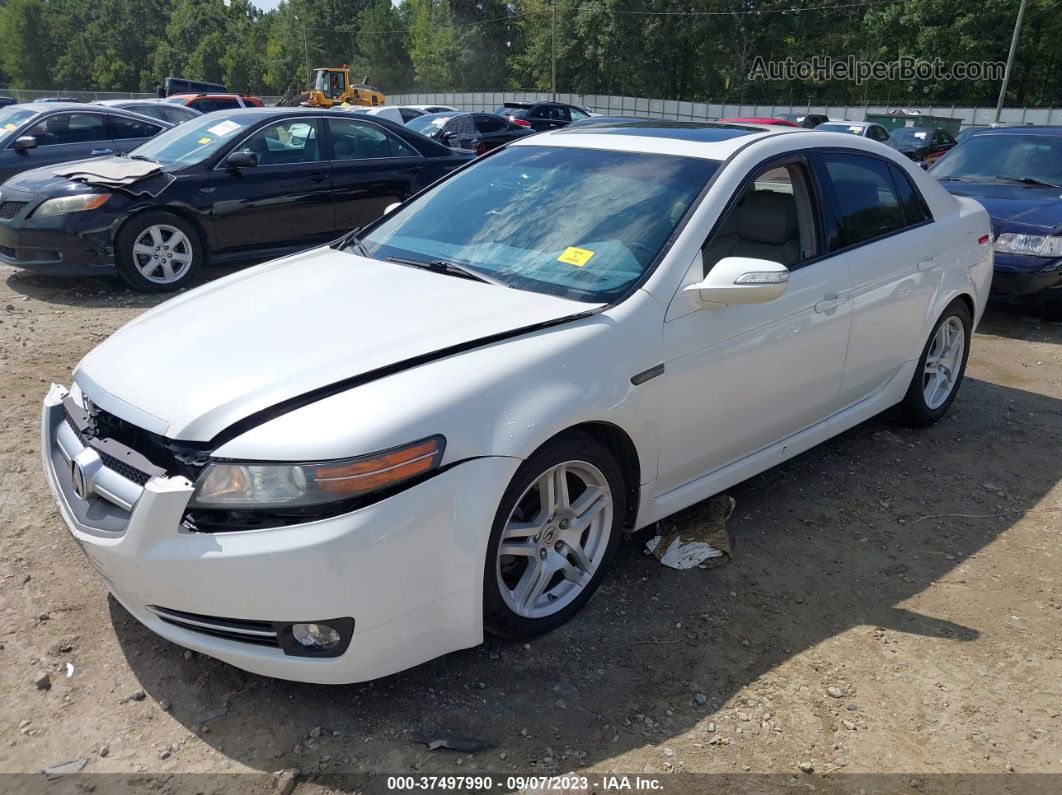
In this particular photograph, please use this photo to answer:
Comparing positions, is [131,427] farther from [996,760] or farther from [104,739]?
[996,760]

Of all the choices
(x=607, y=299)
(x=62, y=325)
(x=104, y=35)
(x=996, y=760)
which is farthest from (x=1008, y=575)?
(x=104, y=35)

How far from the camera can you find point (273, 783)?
228 centimetres

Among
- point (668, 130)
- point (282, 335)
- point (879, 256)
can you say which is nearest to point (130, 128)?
point (668, 130)

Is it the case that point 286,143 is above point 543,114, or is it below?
above

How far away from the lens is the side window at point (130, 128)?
1059 cm

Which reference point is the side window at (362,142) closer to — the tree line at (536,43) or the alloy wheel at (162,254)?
the alloy wheel at (162,254)

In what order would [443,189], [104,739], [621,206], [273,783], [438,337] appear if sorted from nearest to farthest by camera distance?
[273,783], [104,739], [438,337], [621,206], [443,189]

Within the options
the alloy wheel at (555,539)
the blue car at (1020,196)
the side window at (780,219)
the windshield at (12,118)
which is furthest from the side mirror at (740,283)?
the windshield at (12,118)

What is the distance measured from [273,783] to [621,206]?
2.37 m

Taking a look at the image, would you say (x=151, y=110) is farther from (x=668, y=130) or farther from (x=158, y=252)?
(x=668, y=130)

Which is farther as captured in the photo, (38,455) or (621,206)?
(38,455)

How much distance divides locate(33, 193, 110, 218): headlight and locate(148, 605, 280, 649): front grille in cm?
577

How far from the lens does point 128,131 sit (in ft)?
35.0

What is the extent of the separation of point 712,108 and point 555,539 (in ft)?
168
